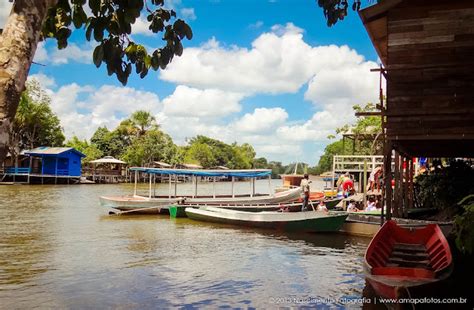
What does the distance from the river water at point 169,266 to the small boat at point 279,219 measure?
1.30 ft

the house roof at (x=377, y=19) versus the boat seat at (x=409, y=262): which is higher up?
the house roof at (x=377, y=19)

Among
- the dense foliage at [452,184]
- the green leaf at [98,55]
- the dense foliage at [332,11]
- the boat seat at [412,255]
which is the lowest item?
the boat seat at [412,255]

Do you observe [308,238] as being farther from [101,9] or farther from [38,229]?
[101,9]

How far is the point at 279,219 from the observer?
16.4 meters

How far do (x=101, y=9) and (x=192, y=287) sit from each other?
22.8 feet

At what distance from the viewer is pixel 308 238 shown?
15.1m

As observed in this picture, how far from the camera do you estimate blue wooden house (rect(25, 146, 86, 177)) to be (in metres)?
43.3

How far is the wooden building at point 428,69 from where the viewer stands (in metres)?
8.13

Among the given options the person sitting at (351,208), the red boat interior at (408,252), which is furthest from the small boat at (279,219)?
the red boat interior at (408,252)

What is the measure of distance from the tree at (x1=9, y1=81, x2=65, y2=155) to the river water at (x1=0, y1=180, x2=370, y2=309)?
2929 centimetres

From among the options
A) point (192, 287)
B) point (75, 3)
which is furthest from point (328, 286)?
point (75, 3)

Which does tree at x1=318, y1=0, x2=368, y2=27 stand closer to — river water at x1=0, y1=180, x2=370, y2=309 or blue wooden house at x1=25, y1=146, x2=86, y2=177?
river water at x1=0, y1=180, x2=370, y2=309

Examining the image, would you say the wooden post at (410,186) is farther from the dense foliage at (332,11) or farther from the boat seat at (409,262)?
the dense foliage at (332,11)

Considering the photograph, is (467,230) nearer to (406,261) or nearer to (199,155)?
(406,261)
